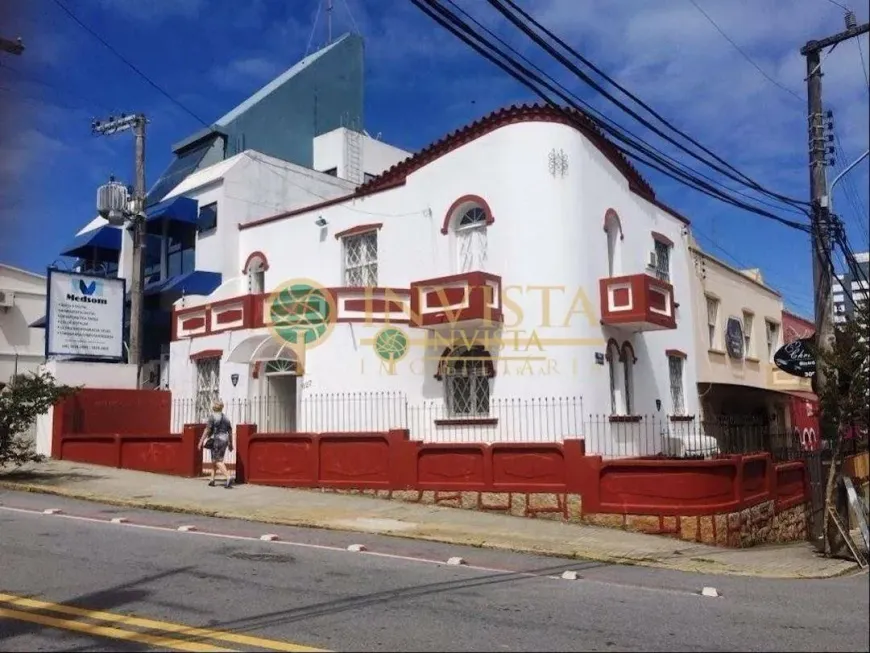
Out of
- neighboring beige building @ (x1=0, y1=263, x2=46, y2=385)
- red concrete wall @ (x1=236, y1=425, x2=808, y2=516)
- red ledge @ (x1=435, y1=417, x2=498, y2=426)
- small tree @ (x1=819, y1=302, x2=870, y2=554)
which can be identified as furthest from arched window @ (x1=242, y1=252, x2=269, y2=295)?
small tree @ (x1=819, y1=302, x2=870, y2=554)

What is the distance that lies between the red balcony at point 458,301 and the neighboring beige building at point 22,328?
18.4 m

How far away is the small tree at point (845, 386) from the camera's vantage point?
11.0 metres

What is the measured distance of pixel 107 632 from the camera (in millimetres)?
6379

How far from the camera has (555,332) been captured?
16188 mm

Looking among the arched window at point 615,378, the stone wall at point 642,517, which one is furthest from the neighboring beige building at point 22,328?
the arched window at point 615,378

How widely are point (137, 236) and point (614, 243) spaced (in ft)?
43.4

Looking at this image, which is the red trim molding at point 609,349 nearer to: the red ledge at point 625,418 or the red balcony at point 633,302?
the red balcony at point 633,302

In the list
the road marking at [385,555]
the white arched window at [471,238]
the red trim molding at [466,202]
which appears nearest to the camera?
the road marking at [385,555]

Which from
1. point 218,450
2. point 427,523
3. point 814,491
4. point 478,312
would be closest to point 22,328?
point 218,450

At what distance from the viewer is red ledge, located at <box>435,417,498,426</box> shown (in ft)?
53.1

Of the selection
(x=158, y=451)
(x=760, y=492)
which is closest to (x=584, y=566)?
(x=760, y=492)

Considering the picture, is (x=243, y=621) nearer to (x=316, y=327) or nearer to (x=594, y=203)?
(x=316, y=327)

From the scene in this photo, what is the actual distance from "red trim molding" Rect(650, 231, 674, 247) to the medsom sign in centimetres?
439

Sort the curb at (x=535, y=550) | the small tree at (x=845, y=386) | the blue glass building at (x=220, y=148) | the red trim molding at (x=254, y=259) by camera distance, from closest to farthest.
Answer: the curb at (x=535, y=550) < the small tree at (x=845, y=386) < the red trim molding at (x=254, y=259) < the blue glass building at (x=220, y=148)
